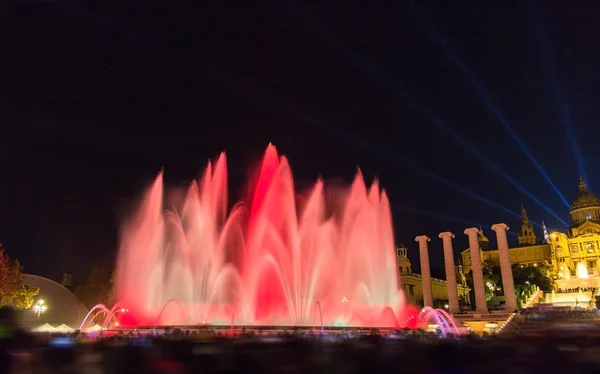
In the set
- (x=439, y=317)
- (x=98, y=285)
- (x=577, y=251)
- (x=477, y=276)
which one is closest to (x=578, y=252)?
(x=577, y=251)

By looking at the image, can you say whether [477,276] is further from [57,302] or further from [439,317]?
[57,302]

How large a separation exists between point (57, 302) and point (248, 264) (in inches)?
2245

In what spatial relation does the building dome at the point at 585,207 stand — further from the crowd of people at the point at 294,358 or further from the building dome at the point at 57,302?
the crowd of people at the point at 294,358

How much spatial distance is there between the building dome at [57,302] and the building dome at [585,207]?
448 ft

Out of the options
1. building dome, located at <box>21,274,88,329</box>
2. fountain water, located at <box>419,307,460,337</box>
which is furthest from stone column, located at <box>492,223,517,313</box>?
building dome, located at <box>21,274,88,329</box>

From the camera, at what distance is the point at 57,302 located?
3120 inches

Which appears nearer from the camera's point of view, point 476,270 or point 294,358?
point 294,358

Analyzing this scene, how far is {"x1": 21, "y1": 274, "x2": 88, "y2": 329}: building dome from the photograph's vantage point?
76812 mm

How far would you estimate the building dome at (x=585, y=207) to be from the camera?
147m

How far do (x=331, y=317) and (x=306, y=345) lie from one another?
27.1m

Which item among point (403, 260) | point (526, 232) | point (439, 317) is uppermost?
point (526, 232)

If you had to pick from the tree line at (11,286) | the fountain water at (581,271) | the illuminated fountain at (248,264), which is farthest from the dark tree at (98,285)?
the fountain water at (581,271)

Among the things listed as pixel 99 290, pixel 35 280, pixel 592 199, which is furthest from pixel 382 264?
pixel 592 199

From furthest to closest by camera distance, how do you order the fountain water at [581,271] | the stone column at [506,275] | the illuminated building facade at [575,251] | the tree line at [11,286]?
the fountain water at [581,271] < the illuminated building facade at [575,251] < the stone column at [506,275] < the tree line at [11,286]
